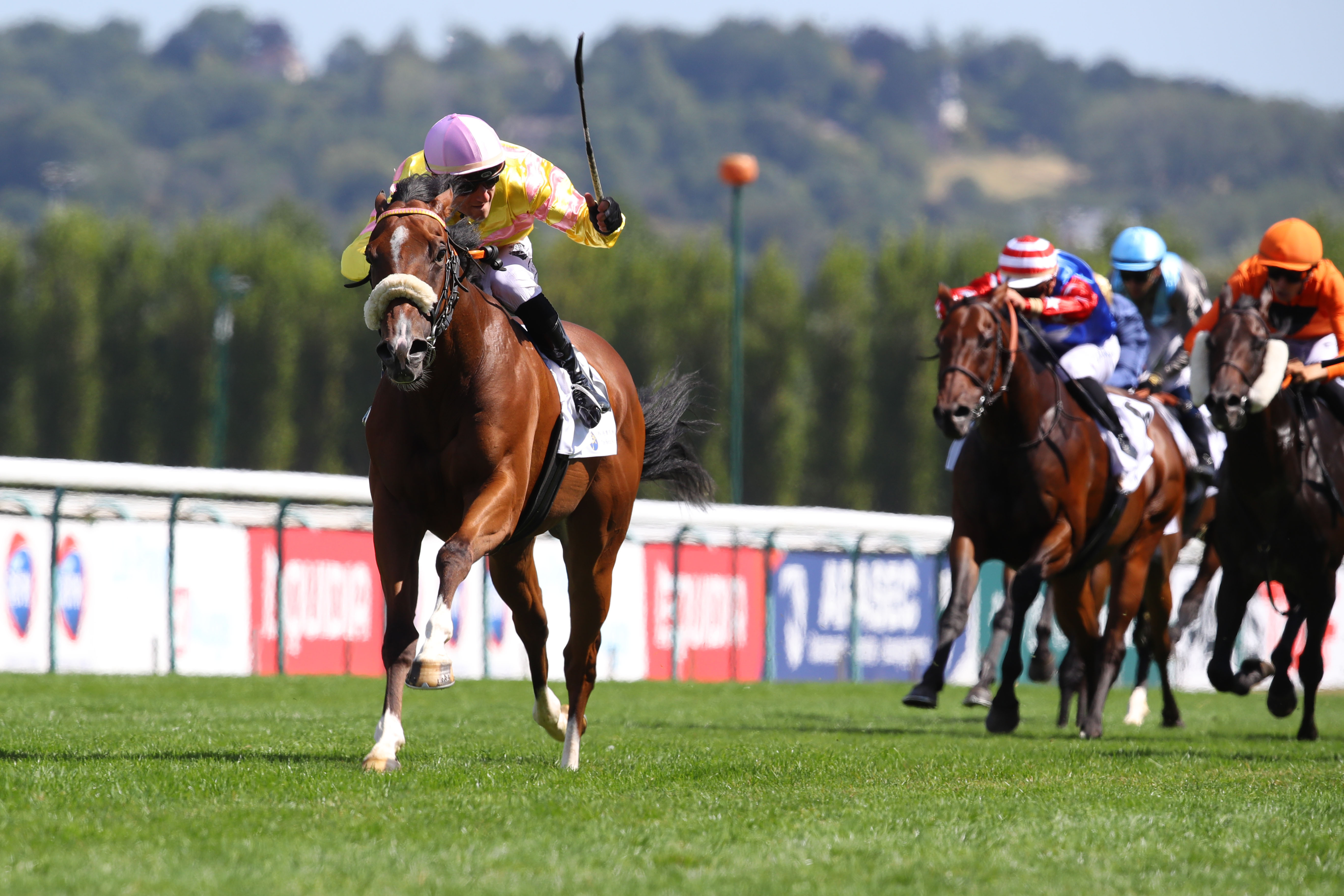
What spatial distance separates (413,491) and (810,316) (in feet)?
144

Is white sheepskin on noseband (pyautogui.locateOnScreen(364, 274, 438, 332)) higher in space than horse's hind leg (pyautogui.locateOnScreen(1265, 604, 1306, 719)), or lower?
higher

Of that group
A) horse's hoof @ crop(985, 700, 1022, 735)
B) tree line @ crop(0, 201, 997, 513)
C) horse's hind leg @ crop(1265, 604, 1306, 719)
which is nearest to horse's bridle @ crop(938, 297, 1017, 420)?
horse's hoof @ crop(985, 700, 1022, 735)

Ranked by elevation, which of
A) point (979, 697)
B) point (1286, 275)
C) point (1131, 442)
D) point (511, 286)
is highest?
point (1286, 275)

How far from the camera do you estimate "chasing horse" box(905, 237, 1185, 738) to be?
8.95 metres

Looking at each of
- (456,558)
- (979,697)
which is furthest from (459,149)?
(979,697)

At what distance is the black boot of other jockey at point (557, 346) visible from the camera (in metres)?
6.85

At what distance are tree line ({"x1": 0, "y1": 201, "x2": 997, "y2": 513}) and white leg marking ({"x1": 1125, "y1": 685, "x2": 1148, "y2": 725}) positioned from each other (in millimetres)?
31974

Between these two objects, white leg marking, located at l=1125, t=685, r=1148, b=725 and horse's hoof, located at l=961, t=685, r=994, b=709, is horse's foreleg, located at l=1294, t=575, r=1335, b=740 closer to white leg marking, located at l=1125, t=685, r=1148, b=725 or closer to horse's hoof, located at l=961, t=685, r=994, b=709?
horse's hoof, located at l=961, t=685, r=994, b=709

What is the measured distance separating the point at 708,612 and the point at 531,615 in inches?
440

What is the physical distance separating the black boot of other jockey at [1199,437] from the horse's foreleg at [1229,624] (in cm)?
234

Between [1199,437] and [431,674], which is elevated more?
[1199,437]

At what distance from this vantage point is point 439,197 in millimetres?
6250

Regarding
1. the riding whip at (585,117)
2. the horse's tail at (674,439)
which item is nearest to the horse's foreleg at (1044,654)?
the horse's tail at (674,439)

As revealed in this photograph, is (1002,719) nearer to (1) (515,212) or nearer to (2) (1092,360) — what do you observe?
(2) (1092,360)
